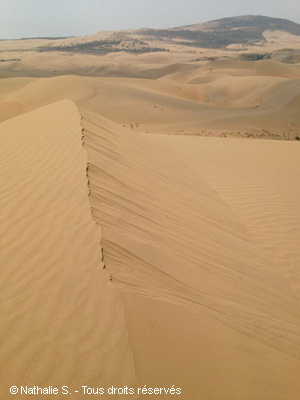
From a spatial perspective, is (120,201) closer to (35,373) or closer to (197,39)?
(35,373)

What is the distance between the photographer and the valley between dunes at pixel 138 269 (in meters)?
1.91

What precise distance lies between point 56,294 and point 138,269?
74cm

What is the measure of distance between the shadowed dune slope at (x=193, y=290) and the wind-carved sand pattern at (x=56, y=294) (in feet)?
0.43

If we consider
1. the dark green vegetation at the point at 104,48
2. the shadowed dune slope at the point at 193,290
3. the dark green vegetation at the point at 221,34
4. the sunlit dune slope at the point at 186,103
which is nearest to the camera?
the shadowed dune slope at the point at 193,290

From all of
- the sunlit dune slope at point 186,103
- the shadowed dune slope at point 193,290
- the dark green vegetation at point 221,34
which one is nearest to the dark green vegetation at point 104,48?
the dark green vegetation at point 221,34

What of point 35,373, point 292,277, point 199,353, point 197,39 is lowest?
point 292,277

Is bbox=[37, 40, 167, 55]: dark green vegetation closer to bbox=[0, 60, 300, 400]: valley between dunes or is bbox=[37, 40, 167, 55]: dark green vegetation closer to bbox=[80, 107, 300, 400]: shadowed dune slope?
bbox=[0, 60, 300, 400]: valley between dunes

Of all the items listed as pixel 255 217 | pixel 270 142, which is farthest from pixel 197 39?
pixel 255 217

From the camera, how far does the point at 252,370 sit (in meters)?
2.06

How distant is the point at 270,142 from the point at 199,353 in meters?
10.4

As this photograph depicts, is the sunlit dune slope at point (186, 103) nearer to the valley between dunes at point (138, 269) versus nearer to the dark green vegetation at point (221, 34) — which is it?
the valley between dunes at point (138, 269)

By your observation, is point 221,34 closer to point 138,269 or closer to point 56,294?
point 138,269

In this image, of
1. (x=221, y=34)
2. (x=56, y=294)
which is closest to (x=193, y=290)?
(x=56, y=294)

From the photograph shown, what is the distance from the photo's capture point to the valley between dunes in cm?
191
